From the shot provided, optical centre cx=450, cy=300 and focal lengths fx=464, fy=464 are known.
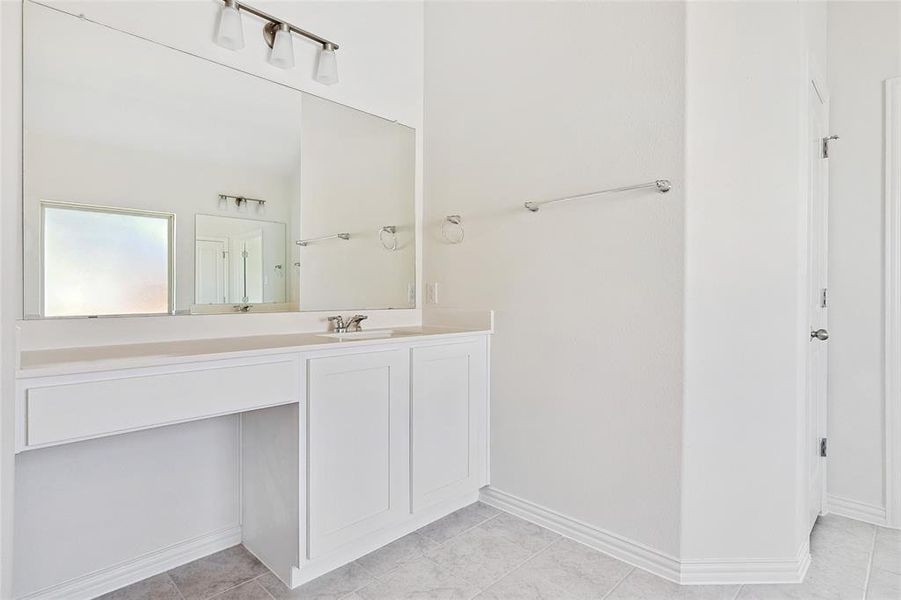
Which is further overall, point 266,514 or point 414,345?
point 414,345

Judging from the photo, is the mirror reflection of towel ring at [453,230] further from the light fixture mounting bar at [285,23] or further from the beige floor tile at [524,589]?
the beige floor tile at [524,589]

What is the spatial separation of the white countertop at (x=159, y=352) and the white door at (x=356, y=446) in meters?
0.11

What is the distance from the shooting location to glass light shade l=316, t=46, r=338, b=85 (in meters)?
2.10

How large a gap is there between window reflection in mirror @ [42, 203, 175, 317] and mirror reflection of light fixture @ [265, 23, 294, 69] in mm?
803

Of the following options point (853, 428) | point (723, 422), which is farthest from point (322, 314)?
point (853, 428)

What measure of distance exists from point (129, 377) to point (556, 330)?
5.13 feet

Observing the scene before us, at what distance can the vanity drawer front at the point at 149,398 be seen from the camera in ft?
3.75

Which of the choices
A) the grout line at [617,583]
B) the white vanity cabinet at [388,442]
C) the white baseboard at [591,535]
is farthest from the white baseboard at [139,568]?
the grout line at [617,583]

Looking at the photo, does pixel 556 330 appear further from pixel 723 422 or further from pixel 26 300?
pixel 26 300

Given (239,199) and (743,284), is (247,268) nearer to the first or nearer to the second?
(239,199)

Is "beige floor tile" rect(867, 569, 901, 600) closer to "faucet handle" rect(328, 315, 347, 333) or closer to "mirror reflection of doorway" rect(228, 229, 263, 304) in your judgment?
"faucet handle" rect(328, 315, 347, 333)

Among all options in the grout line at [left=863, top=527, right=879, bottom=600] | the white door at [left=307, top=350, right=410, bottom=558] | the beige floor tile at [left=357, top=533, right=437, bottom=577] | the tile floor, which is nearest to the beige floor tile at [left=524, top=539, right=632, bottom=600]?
the tile floor

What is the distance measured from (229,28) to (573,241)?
1.60 metres

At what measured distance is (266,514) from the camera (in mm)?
1770
